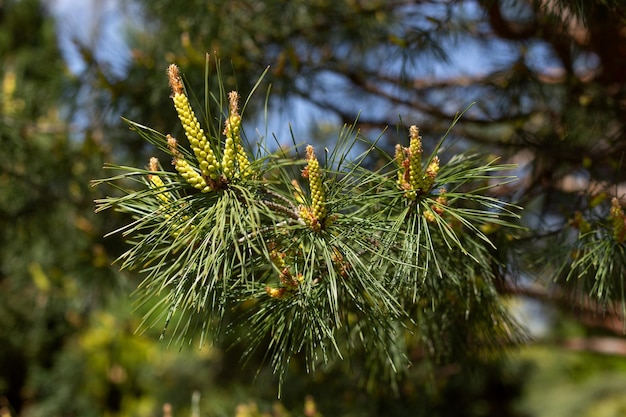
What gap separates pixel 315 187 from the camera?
0.59 metres

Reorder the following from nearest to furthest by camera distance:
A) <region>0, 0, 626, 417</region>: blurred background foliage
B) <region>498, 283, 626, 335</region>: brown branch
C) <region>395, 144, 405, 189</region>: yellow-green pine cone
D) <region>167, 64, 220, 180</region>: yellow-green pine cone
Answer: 1. <region>167, 64, 220, 180</region>: yellow-green pine cone
2. <region>395, 144, 405, 189</region>: yellow-green pine cone
3. <region>498, 283, 626, 335</region>: brown branch
4. <region>0, 0, 626, 417</region>: blurred background foliage

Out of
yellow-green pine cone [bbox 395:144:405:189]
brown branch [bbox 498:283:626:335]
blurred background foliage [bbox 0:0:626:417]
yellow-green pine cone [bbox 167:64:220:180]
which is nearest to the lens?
yellow-green pine cone [bbox 167:64:220:180]

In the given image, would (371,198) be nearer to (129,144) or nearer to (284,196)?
(284,196)

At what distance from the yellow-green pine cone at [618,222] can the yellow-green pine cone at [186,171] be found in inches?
19.1

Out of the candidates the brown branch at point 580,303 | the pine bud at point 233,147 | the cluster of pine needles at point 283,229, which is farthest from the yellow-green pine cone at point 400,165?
the brown branch at point 580,303

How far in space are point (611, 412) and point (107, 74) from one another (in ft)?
6.68

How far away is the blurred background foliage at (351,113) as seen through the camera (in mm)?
1075

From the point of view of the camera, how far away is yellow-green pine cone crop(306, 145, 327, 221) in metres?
0.57

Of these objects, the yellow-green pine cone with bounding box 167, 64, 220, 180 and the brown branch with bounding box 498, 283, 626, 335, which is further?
the brown branch with bounding box 498, 283, 626, 335

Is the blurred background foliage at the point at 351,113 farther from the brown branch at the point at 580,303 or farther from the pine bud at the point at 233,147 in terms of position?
the pine bud at the point at 233,147

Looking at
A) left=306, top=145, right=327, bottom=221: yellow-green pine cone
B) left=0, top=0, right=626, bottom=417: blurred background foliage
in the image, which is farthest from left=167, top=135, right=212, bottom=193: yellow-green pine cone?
left=0, top=0, right=626, bottom=417: blurred background foliage

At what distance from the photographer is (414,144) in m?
0.58

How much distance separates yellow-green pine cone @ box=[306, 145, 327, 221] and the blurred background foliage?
0.34 metres

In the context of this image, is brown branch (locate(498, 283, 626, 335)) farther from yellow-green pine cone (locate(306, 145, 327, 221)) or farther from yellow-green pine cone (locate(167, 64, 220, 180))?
yellow-green pine cone (locate(167, 64, 220, 180))
